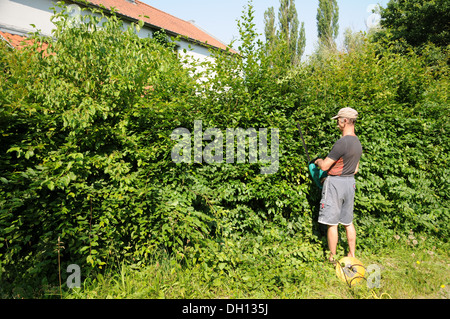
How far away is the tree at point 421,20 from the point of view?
44.8 ft

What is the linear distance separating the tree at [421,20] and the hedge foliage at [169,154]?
525 inches

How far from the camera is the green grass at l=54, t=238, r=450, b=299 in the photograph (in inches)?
108

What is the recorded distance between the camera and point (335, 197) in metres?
3.37

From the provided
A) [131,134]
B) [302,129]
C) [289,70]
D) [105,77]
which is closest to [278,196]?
[302,129]

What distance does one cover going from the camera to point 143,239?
9.98 feet

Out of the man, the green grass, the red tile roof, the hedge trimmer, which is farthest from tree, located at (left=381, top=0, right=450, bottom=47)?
the green grass

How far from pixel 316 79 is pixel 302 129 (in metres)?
0.87

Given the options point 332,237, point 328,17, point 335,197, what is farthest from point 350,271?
point 328,17

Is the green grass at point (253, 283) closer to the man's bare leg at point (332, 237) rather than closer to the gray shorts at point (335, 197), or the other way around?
the man's bare leg at point (332, 237)

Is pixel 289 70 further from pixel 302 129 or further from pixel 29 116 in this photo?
pixel 29 116

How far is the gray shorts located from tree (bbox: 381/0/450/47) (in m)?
14.5

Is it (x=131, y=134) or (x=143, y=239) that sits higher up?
(x=131, y=134)

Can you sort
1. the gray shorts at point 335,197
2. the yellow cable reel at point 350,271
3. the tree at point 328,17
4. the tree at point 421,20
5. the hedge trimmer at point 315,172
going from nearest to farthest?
1. the yellow cable reel at point 350,271
2. the gray shorts at point 335,197
3. the hedge trimmer at point 315,172
4. the tree at point 421,20
5. the tree at point 328,17

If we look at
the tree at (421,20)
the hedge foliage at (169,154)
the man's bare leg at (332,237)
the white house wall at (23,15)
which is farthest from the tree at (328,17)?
the man's bare leg at (332,237)
